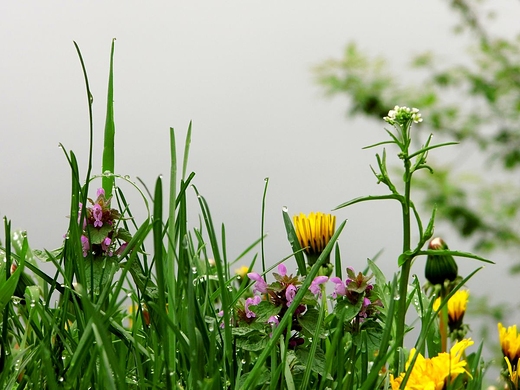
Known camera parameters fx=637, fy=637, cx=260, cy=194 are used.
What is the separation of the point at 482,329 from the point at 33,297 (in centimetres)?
523

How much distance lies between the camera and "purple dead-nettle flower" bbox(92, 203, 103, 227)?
97 centimetres

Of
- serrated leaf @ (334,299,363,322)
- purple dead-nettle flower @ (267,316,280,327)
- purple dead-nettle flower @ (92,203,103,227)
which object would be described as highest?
purple dead-nettle flower @ (92,203,103,227)

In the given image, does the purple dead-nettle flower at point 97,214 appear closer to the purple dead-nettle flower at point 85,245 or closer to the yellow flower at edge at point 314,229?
the purple dead-nettle flower at point 85,245

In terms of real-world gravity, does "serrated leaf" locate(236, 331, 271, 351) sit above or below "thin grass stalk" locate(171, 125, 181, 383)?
below

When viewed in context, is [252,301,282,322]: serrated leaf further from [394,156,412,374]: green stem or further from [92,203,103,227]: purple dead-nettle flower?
[92,203,103,227]: purple dead-nettle flower

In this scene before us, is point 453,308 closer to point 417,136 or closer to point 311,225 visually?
point 311,225

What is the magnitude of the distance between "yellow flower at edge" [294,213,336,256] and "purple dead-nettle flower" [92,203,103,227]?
35 cm

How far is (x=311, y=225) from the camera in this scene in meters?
1.15

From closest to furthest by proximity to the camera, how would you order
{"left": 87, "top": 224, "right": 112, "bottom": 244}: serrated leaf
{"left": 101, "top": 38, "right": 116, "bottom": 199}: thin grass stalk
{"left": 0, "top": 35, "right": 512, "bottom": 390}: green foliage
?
{"left": 0, "top": 35, "right": 512, "bottom": 390}: green foliage
{"left": 87, "top": 224, "right": 112, "bottom": 244}: serrated leaf
{"left": 101, "top": 38, "right": 116, "bottom": 199}: thin grass stalk

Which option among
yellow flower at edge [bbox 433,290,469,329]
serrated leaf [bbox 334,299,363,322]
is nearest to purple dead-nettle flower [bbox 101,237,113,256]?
serrated leaf [bbox 334,299,363,322]

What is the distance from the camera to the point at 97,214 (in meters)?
0.97

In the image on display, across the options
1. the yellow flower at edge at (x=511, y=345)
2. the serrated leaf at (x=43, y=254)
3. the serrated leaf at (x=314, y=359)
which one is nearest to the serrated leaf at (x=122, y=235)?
the serrated leaf at (x=43, y=254)

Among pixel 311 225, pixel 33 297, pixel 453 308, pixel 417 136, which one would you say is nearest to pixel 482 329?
pixel 417 136

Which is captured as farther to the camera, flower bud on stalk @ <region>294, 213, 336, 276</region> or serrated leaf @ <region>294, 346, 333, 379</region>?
flower bud on stalk @ <region>294, 213, 336, 276</region>
